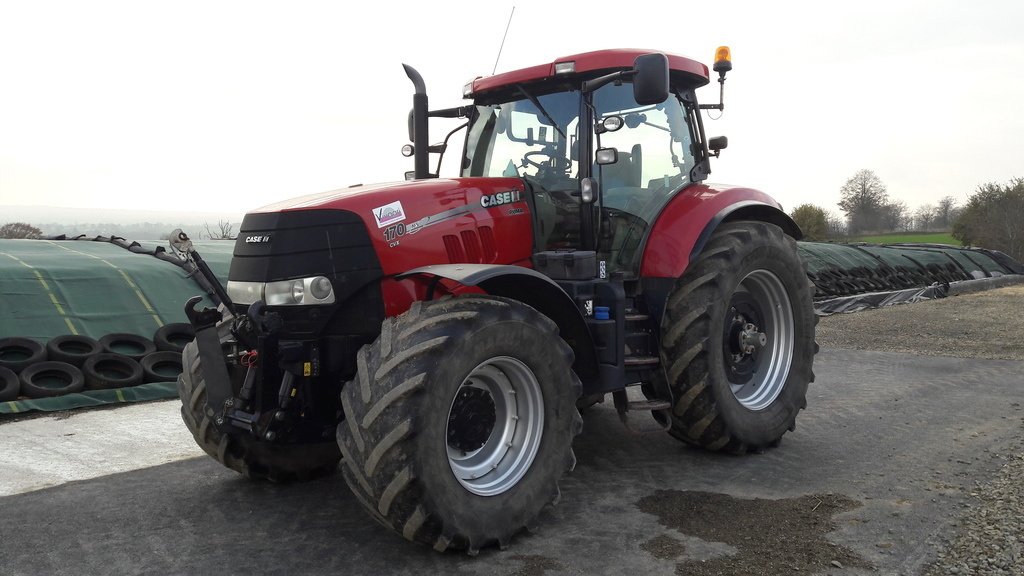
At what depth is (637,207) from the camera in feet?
16.7

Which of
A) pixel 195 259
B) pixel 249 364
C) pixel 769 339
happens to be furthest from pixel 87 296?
pixel 769 339

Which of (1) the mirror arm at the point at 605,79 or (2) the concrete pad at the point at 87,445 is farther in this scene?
(2) the concrete pad at the point at 87,445

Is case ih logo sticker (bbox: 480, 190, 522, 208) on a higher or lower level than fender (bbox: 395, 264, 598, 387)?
higher

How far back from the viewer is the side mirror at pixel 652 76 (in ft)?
14.3

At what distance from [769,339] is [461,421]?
288 centimetres

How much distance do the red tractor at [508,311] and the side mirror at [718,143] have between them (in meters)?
0.02

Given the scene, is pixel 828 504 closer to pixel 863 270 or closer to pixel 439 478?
pixel 439 478

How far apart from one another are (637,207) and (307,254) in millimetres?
2207

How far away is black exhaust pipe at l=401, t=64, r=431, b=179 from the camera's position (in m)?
4.98

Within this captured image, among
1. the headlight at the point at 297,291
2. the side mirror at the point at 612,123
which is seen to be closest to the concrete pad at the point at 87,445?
the headlight at the point at 297,291

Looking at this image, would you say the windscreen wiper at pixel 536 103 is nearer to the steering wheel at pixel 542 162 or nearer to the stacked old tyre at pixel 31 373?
the steering wheel at pixel 542 162

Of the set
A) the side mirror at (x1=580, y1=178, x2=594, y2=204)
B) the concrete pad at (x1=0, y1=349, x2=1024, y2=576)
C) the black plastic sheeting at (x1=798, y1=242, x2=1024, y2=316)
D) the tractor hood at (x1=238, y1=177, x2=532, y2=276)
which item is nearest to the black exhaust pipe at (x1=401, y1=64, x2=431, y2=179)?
the tractor hood at (x1=238, y1=177, x2=532, y2=276)

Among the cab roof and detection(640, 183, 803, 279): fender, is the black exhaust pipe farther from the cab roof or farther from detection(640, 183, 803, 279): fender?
detection(640, 183, 803, 279): fender

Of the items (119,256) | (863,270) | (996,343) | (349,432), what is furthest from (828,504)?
(863,270)
